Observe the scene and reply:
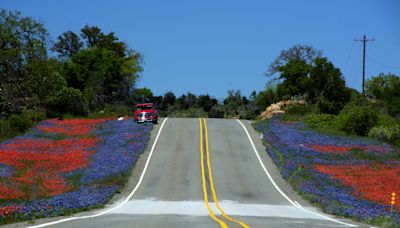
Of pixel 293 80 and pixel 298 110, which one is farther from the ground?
pixel 293 80

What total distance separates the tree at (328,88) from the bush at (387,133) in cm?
1870

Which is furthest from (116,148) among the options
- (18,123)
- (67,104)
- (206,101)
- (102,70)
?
(206,101)

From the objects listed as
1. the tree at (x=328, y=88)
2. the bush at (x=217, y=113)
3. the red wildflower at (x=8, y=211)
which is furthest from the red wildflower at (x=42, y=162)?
the bush at (x=217, y=113)

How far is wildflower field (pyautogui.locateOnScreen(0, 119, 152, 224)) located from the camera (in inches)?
936

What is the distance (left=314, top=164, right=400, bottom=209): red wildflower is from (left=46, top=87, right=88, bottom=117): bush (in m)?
39.3

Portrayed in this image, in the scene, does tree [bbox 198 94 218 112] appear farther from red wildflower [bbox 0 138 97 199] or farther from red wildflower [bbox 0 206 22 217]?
red wildflower [bbox 0 206 22 217]

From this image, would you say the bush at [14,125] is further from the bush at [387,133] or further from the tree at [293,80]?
the tree at [293,80]

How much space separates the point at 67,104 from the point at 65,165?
1307 inches

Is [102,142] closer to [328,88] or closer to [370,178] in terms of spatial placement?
[370,178]

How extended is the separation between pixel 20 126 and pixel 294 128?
27.7m

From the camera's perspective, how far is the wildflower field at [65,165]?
78.0ft

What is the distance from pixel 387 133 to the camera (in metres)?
56.8

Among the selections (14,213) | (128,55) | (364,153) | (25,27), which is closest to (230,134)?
(364,153)

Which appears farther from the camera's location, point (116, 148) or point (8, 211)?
point (116, 148)
